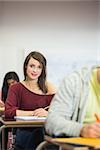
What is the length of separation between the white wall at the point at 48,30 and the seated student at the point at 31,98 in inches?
121

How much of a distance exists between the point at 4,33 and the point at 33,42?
22.3 inches

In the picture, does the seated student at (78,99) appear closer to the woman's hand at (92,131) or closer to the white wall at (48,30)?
the woman's hand at (92,131)

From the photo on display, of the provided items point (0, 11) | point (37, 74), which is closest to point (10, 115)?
point (37, 74)

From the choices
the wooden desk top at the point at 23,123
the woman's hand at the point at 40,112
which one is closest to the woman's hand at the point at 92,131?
the wooden desk top at the point at 23,123

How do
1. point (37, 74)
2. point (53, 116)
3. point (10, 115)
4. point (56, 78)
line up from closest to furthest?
point (53, 116) → point (10, 115) → point (37, 74) → point (56, 78)

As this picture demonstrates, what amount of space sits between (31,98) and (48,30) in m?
3.52

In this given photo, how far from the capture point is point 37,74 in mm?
3824

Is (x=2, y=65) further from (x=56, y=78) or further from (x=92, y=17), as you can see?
(x=92, y=17)

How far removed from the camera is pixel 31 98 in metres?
3.67

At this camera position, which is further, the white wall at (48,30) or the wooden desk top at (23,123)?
the white wall at (48,30)

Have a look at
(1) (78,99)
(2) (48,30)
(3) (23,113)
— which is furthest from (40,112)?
(2) (48,30)

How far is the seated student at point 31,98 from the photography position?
342 cm

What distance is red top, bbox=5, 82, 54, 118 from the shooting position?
12.0 feet

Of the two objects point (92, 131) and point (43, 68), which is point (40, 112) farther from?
point (92, 131)
